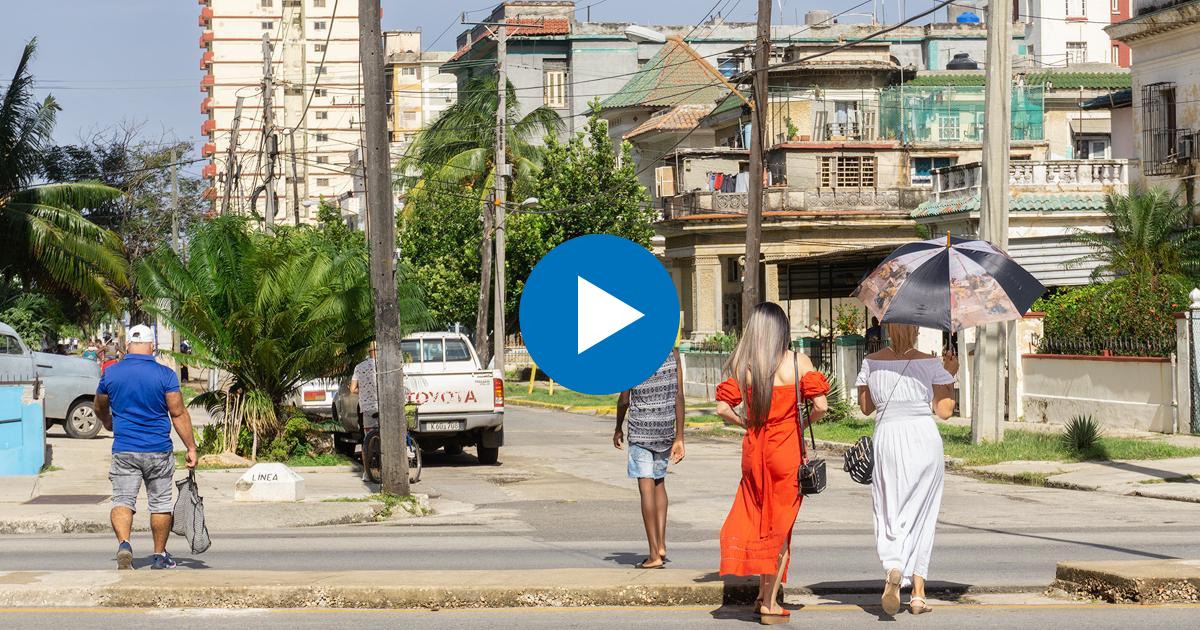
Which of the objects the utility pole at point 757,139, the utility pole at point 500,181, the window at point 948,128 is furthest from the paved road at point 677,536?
the window at point 948,128

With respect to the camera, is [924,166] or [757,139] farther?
[924,166]

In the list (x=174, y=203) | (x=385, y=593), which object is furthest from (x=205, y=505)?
(x=174, y=203)

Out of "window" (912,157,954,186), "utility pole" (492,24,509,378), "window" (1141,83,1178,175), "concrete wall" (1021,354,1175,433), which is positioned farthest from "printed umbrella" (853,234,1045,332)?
"window" (912,157,954,186)

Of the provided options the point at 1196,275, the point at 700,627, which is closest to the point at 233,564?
the point at 700,627

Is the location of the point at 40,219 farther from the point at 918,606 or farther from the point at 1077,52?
the point at 1077,52

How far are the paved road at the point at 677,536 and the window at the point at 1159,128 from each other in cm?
1533

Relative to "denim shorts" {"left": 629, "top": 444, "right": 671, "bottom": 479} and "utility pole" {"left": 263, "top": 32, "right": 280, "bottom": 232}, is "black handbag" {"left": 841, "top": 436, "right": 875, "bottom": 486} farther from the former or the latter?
"utility pole" {"left": 263, "top": 32, "right": 280, "bottom": 232}

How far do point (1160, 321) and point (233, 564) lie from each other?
17.8m

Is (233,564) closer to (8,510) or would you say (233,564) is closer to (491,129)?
(8,510)

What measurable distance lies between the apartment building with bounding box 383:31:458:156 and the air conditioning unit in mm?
87483

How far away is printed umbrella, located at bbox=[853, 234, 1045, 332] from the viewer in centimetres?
873

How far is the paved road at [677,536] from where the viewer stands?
11.1 meters

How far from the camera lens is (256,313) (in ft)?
69.6

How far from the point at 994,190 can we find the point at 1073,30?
66.1m
